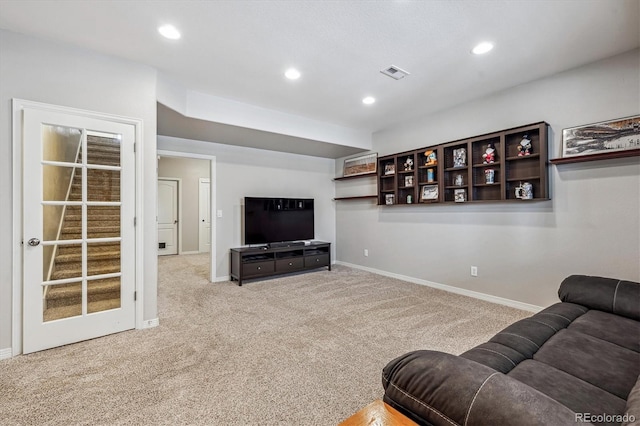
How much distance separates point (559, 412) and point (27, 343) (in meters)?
3.49

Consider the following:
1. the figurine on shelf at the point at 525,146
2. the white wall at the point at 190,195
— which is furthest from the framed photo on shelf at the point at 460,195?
the white wall at the point at 190,195

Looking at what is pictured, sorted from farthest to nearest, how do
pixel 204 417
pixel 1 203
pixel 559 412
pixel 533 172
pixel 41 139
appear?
1. pixel 533 172
2. pixel 41 139
3. pixel 1 203
4. pixel 204 417
5. pixel 559 412

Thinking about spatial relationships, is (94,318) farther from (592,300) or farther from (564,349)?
(592,300)

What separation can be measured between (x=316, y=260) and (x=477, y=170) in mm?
3028

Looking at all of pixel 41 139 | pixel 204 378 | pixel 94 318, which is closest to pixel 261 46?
pixel 41 139

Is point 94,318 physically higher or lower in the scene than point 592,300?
lower

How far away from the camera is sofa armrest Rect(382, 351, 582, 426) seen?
0.75 m

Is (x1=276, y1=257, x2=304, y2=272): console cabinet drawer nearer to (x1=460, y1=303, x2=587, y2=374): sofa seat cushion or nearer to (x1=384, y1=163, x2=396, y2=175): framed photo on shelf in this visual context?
(x1=384, y1=163, x2=396, y2=175): framed photo on shelf

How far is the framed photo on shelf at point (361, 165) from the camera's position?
17.7 feet

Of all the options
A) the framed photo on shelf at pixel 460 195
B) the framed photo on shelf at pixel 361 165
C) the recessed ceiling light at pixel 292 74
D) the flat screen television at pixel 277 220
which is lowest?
the flat screen television at pixel 277 220

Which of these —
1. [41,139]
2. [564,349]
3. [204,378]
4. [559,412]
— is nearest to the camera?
[559,412]

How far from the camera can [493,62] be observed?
9.48ft

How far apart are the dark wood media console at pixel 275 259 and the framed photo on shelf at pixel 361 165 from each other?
5.11ft

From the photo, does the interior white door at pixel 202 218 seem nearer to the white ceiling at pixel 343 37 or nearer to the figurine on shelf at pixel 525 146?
the white ceiling at pixel 343 37
